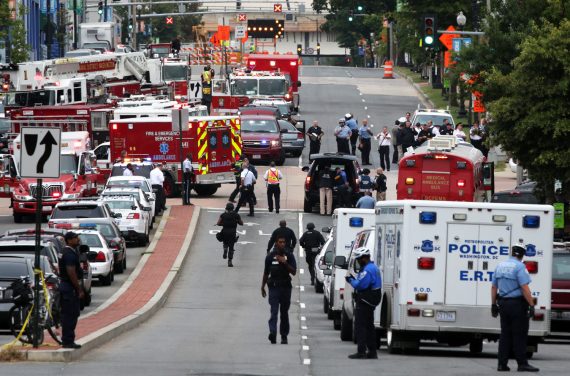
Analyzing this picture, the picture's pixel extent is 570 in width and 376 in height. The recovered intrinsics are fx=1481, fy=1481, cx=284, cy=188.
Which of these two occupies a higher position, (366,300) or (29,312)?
(366,300)

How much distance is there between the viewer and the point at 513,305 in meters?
19.2

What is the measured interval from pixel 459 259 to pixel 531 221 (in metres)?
1.13

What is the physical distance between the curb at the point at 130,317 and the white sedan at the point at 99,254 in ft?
1.75

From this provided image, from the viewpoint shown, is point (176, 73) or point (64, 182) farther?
point (176, 73)

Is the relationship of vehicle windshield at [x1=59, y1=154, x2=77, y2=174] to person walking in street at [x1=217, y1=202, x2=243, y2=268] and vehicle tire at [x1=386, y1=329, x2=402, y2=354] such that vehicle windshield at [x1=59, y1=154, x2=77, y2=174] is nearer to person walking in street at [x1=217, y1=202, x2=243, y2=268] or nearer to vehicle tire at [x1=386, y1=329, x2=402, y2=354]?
person walking in street at [x1=217, y1=202, x2=243, y2=268]

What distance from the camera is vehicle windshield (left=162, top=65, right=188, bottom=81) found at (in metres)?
75.8

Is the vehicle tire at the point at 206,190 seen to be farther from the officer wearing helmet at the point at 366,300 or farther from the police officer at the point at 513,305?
the police officer at the point at 513,305

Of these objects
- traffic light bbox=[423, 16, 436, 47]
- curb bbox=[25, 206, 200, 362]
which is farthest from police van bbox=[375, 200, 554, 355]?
traffic light bbox=[423, 16, 436, 47]

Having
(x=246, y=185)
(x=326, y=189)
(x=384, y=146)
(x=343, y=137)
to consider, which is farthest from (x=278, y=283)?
(x=343, y=137)

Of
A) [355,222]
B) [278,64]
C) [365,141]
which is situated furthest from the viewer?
[278,64]

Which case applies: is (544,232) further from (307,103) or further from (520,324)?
(307,103)

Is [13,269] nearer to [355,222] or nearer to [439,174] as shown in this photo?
[355,222]

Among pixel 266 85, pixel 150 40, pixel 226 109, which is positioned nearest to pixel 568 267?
pixel 226 109

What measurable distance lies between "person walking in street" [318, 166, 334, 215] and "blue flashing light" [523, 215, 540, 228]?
83.6 ft
